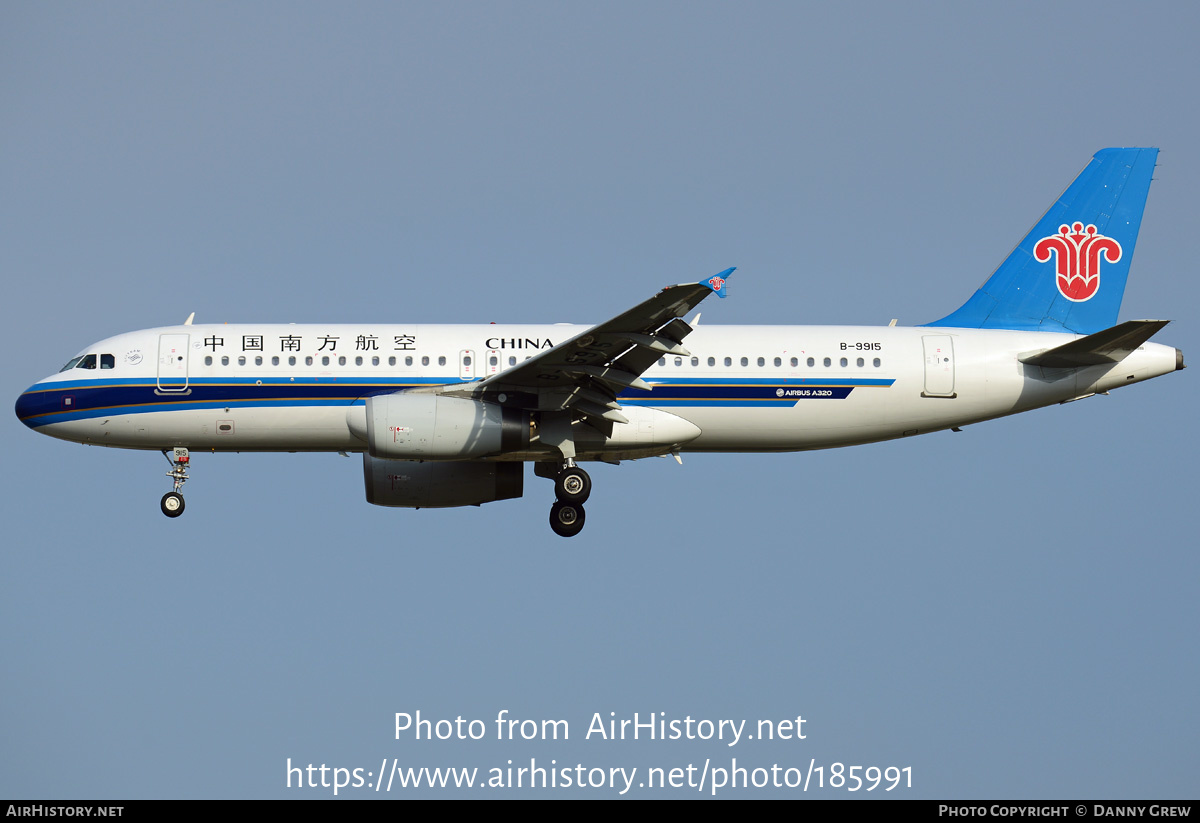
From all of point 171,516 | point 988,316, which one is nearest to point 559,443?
point 171,516

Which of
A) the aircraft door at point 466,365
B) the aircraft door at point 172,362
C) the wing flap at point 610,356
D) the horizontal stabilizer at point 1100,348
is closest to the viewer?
the wing flap at point 610,356

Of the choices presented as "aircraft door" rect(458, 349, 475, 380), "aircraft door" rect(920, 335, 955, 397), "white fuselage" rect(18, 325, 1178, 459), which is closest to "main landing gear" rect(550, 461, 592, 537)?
"white fuselage" rect(18, 325, 1178, 459)

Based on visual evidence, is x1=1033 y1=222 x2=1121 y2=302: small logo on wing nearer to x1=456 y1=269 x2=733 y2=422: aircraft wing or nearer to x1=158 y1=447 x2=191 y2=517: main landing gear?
x1=456 y1=269 x2=733 y2=422: aircraft wing

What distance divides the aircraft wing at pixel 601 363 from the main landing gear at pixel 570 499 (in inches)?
57.0

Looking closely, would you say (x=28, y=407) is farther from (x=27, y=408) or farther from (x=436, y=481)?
(x=436, y=481)

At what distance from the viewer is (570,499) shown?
31.3 m

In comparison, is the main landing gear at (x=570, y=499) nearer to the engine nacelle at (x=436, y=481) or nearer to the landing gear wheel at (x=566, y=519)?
the landing gear wheel at (x=566, y=519)

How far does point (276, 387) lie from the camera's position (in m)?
31.4

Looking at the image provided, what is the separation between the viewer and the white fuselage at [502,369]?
3145 cm

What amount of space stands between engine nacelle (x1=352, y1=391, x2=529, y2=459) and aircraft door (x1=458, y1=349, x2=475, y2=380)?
1.62 m

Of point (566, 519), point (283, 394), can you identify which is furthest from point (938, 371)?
point (283, 394)

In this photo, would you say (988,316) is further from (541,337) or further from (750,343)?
(541,337)

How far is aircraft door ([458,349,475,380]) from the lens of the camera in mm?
31688

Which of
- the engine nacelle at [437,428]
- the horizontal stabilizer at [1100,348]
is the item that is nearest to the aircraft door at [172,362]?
the engine nacelle at [437,428]
